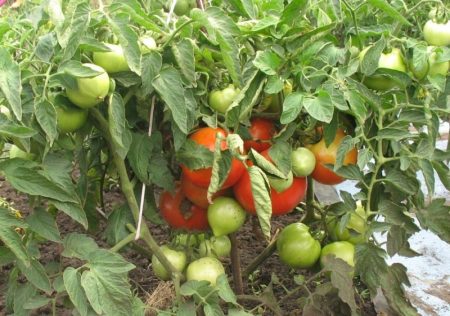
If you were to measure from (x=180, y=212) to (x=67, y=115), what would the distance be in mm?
398

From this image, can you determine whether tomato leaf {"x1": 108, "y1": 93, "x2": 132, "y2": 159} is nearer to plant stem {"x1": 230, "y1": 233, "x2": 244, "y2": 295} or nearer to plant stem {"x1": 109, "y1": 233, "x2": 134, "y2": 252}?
plant stem {"x1": 109, "y1": 233, "x2": 134, "y2": 252}

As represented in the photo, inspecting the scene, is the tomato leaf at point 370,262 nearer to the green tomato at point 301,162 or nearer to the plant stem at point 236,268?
the green tomato at point 301,162

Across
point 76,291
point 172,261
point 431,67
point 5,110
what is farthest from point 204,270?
point 431,67

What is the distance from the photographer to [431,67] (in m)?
1.18

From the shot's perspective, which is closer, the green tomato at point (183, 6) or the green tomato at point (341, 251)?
the green tomato at point (341, 251)

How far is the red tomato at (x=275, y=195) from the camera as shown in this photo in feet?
3.98

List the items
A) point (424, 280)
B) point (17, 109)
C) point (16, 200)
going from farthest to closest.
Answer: point (16, 200), point (424, 280), point (17, 109)

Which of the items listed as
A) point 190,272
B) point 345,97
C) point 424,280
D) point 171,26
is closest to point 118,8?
point 171,26

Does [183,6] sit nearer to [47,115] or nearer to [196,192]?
[196,192]

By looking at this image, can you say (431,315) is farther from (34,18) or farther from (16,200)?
(16,200)

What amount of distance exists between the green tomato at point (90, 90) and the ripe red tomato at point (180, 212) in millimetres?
379

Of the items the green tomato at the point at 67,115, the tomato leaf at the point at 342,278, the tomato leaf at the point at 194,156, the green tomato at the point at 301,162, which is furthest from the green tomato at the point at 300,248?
the green tomato at the point at 67,115

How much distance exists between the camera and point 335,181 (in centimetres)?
133

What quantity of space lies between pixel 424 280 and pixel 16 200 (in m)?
1.79
